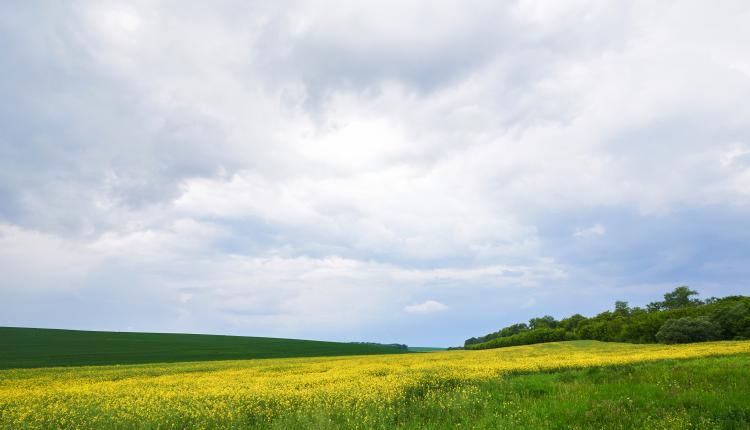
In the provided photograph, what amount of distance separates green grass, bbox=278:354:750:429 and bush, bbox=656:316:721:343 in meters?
43.5

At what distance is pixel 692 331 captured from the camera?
5347cm

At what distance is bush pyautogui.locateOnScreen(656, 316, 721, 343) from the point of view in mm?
53250

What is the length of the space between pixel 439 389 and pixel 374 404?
5.23m

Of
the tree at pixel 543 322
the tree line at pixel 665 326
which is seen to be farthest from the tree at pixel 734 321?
the tree at pixel 543 322

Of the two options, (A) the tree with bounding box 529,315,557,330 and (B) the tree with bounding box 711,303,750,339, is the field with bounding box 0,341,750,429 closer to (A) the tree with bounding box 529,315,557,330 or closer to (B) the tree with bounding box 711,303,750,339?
(B) the tree with bounding box 711,303,750,339

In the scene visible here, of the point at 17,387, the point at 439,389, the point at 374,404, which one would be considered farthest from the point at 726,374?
the point at 17,387

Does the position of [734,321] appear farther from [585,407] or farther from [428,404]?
[428,404]

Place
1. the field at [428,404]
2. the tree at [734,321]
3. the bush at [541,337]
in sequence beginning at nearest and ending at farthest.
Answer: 1. the field at [428,404]
2. the tree at [734,321]
3. the bush at [541,337]

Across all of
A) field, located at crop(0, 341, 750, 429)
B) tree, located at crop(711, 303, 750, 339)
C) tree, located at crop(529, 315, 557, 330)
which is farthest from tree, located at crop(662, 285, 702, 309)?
field, located at crop(0, 341, 750, 429)

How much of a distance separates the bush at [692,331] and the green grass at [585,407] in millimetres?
43495

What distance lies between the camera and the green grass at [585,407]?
1193cm

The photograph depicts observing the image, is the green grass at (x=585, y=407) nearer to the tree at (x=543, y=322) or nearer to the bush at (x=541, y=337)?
the bush at (x=541, y=337)

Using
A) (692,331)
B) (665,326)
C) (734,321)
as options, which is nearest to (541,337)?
(665,326)

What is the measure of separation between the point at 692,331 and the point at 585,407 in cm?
5287
